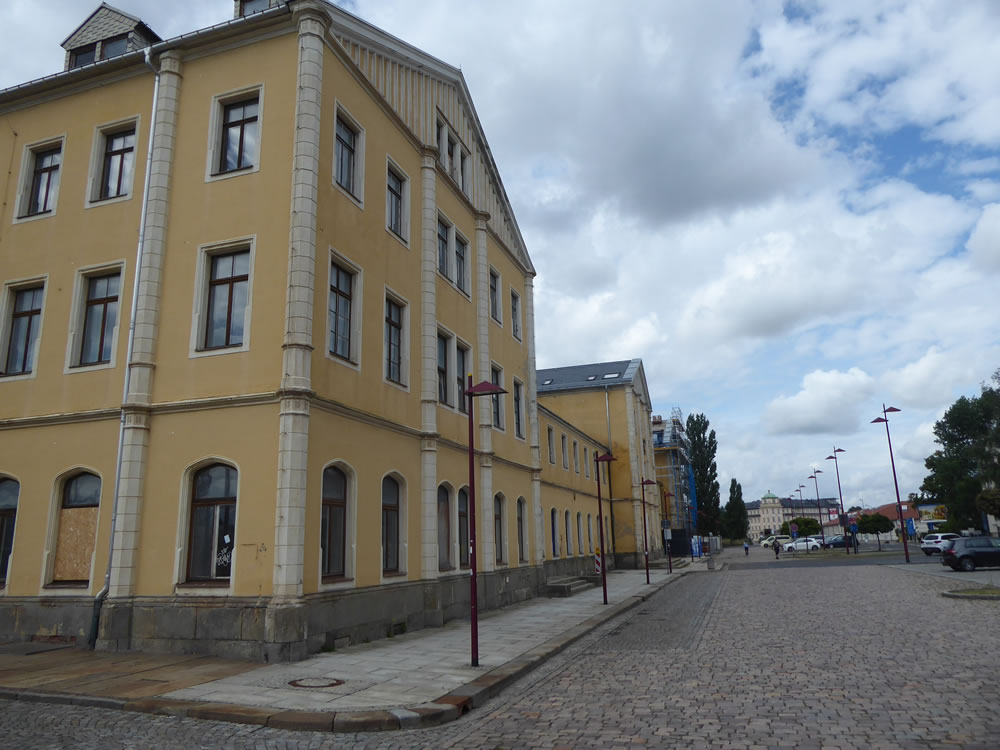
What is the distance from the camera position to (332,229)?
48.6ft

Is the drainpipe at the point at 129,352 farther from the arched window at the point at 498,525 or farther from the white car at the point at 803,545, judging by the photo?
the white car at the point at 803,545

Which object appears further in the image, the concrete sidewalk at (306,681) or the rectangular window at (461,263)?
the rectangular window at (461,263)

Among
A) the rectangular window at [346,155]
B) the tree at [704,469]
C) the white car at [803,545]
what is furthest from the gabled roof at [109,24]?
the tree at [704,469]

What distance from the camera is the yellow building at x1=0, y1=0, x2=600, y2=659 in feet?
42.1

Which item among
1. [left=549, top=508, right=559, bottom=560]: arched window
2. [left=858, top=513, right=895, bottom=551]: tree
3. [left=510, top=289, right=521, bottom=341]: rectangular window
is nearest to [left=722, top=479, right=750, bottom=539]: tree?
[left=858, top=513, right=895, bottom=551]: tree

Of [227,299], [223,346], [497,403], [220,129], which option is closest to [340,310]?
[227,299]

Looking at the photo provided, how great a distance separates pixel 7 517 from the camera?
15.0 m

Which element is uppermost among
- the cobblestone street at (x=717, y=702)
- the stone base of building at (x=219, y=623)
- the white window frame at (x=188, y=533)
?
the white window frame at (x=188, y=533)

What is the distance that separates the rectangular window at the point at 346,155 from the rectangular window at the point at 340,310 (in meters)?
2.01

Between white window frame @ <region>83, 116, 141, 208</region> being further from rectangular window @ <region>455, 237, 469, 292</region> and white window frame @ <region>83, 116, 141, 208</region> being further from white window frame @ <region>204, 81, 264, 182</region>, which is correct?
rectangular window @ <region>455, 237, 469, 292</region>

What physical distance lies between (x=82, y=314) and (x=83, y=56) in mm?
7260

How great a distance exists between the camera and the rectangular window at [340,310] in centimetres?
1480

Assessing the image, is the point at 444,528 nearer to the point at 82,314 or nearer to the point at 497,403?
the point at 497,403

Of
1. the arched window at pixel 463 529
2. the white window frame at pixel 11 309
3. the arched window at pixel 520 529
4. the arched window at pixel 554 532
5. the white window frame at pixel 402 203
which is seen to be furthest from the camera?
the arched window at pixel 554 532
